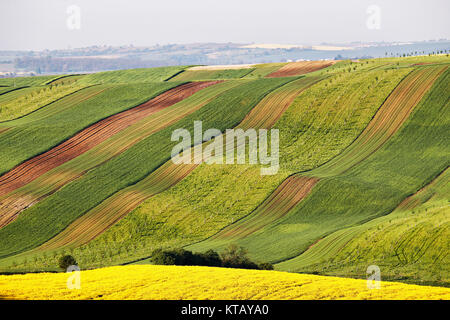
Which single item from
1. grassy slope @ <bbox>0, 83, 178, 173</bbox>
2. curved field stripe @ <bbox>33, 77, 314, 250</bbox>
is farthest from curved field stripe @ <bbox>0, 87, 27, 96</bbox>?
curved field stripe @ <bbox>33, 77, 314, 250</bbox>

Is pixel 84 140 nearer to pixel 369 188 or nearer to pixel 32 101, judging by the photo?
pixel 32 101

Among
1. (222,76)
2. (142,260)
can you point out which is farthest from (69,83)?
(142,260)

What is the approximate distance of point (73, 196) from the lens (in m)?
70.1

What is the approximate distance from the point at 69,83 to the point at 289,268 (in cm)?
9793

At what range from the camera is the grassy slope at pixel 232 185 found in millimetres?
62094

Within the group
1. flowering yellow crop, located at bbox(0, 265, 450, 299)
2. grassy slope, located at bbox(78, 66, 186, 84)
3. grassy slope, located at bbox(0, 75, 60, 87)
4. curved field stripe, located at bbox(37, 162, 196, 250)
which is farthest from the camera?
grassy slope, located at bbox(0, 75, 60, 87)

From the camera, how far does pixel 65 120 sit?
315ft

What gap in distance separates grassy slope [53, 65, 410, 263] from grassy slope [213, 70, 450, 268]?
5.54 m

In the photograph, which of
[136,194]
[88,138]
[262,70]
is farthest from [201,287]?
[262,70]

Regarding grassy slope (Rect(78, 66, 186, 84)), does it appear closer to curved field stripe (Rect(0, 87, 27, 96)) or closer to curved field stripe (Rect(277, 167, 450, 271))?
curved field stripe (Rect(0, 87, 27, 96))

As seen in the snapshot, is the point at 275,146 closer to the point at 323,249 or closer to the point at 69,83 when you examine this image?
the point at 323,249

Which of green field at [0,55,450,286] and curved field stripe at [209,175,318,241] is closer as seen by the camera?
green field at [0,55,450,286]

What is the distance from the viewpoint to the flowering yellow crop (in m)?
30.4

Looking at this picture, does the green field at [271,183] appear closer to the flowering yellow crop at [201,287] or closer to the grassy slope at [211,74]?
the flowering yellow crop at [201,287]
